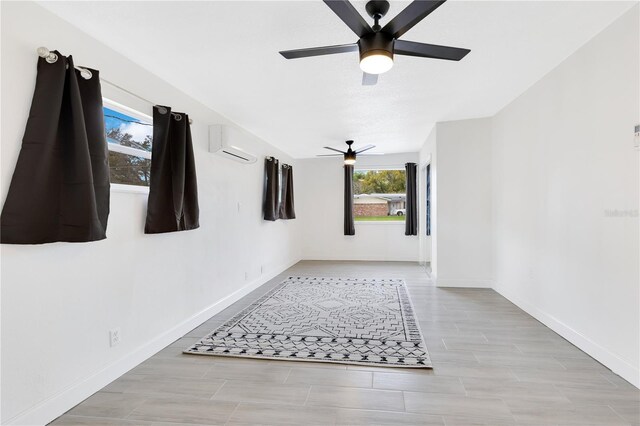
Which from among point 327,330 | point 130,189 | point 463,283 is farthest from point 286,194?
point 130,189

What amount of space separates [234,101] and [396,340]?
118 inches

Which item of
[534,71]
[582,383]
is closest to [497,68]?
[534,71]

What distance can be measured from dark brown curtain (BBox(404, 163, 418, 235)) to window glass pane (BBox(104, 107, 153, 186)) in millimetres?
5603

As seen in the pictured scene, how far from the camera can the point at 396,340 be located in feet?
9.63

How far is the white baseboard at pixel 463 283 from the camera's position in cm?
479

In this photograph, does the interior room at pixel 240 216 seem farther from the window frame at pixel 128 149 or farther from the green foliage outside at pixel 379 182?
the green foliage outside at pixel 379 182

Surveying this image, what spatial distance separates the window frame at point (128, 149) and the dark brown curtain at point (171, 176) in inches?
3.0

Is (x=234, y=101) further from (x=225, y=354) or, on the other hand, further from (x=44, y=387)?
(x=44, y=387)

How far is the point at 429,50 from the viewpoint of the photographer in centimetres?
202

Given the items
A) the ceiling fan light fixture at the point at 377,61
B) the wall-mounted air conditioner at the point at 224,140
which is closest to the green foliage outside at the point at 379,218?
the wall-mounted air conditioner at the point at 224,140

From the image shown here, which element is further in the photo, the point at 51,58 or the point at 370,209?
the point at 370,209

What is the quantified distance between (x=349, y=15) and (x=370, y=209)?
632cm

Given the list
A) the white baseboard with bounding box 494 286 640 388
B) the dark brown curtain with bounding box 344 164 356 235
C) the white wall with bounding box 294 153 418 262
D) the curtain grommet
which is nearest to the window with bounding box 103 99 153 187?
the curtain grommet

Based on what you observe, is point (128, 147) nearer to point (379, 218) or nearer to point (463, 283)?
point (463, 283)
